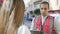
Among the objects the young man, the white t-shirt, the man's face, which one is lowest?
the white t-shirt

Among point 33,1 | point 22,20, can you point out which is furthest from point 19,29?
point 33,1

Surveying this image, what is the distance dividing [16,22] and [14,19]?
0.02 meters

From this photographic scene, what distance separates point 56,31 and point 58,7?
0.16 metres

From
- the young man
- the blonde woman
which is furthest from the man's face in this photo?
the blonde woman

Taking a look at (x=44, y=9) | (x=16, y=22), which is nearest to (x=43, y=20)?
(x=44, y=9)

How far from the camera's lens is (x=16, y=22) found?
63 centimetres

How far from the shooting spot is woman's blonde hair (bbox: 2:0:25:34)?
2.03ft

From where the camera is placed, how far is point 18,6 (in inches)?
25.3

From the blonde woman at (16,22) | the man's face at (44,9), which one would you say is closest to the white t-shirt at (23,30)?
the blonde woman at (16,22)

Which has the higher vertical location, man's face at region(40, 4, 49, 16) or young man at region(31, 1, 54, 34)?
man's face at region(40, 4, 49, 16)

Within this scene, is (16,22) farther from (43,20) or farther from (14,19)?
(43,20)

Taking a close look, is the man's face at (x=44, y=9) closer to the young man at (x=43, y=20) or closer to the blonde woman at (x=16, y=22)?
the young man at (x=43, y=20)

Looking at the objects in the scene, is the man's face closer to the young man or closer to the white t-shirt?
the young man

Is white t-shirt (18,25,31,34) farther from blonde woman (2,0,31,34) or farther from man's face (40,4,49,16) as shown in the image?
man's face (40,4,49,16)
